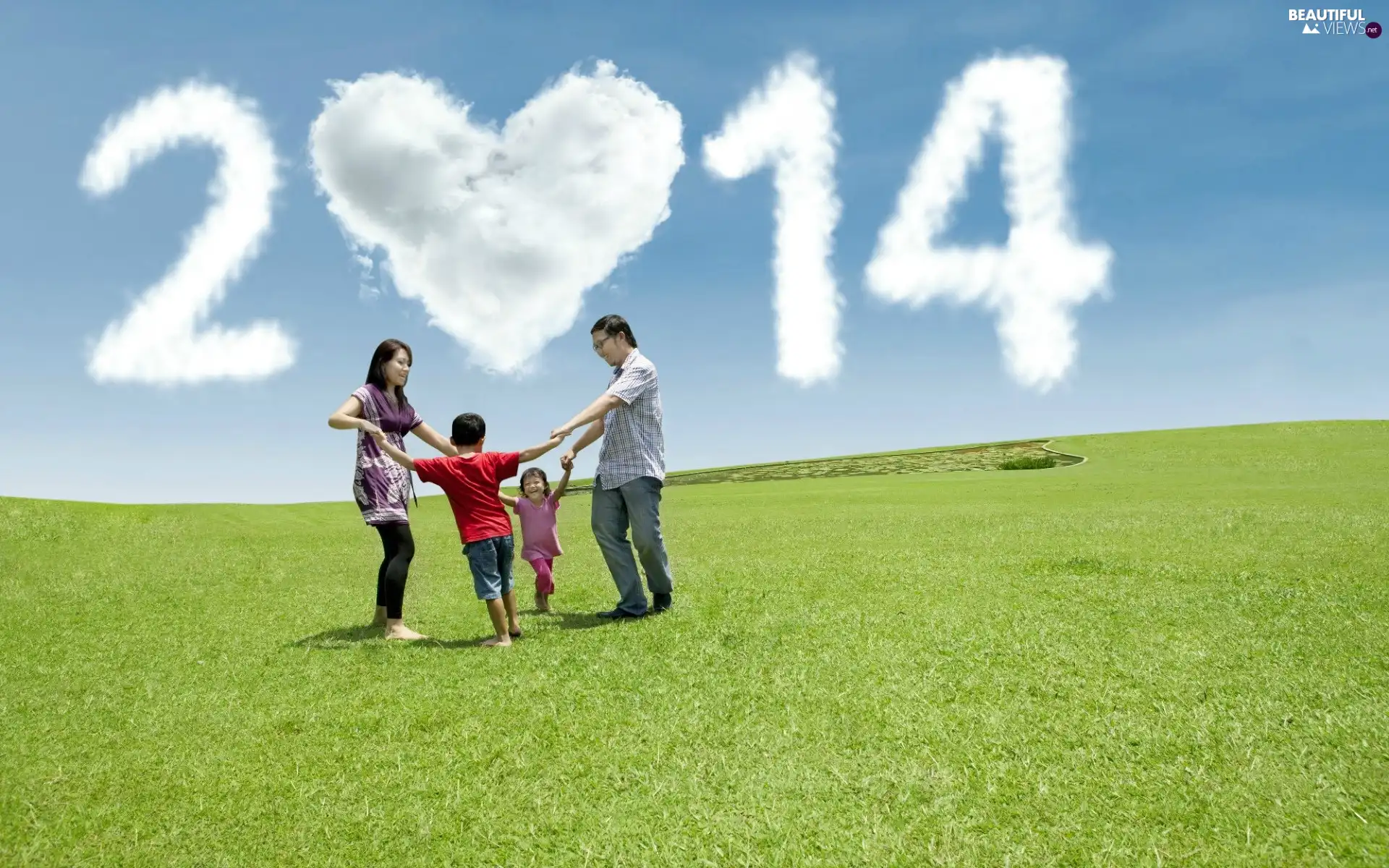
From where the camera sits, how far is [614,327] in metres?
7.36

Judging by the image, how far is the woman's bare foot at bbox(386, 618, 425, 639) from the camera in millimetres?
7027

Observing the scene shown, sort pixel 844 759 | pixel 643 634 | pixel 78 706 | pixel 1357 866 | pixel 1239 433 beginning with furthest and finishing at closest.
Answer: pixel 1239 433, pixel 643 634, pixel 78 706, pixel 844 759, pixel 1357 866

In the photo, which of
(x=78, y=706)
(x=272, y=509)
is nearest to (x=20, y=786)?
(x=78, y=706)

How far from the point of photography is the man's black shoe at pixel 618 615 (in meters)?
7.48

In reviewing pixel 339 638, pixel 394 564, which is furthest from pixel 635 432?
pixel 339 638

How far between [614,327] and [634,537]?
1870 millimetres

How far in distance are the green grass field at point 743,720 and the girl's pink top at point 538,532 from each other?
A: 2.32 feet

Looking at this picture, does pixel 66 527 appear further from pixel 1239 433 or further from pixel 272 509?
pixel 1239 433

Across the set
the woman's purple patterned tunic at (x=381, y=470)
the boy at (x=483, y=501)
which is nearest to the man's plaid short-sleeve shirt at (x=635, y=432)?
the boy at (x=483, y=501)

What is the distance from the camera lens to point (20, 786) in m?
4.06

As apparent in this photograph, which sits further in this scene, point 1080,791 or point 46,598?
point 46,598

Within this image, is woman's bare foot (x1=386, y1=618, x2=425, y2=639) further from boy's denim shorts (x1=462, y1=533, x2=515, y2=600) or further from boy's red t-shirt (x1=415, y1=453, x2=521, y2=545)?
boy's red t-shirt (x1=415, y1=453, x2=521, y2=545)

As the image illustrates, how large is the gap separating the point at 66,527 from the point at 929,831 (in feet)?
59.7

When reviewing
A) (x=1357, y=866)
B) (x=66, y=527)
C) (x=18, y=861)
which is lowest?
(x=1357, y=866)
